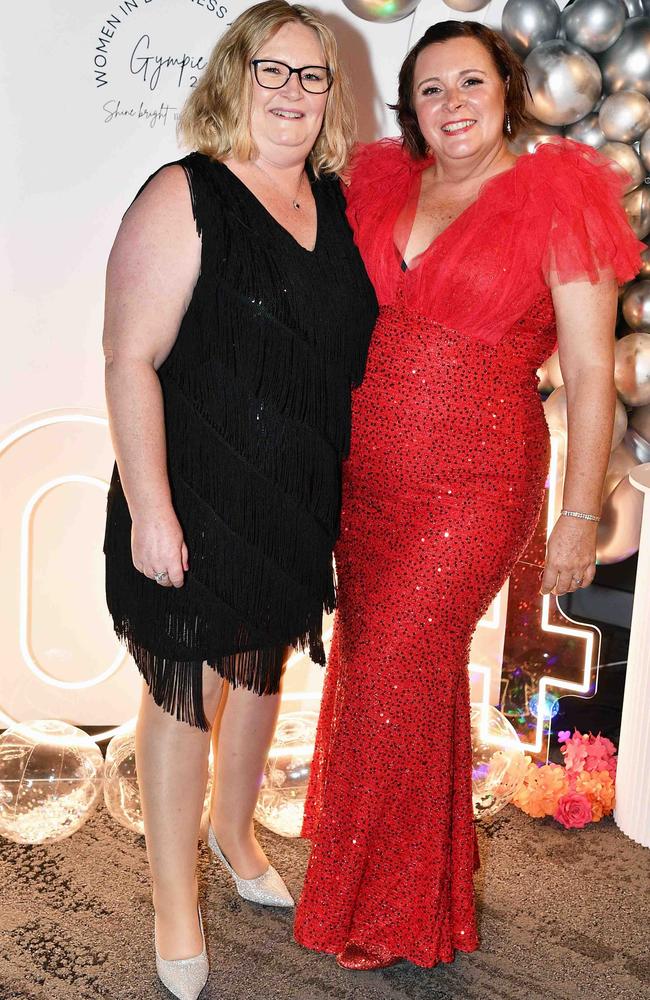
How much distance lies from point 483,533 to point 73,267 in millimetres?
1383

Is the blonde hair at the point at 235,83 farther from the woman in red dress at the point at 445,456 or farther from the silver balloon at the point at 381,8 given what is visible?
the silver balloon at the point at 381,8

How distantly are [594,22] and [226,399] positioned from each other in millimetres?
1355

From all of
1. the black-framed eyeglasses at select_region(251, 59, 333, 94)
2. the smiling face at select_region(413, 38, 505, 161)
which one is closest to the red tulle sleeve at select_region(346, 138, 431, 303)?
the smiling face at select_region(413, 38, 505, 161)

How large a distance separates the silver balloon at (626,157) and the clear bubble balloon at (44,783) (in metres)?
1.83

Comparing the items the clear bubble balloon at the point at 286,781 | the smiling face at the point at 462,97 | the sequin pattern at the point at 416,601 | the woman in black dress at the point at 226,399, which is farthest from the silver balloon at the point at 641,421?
the clear bubble balloon at the point at 286,781

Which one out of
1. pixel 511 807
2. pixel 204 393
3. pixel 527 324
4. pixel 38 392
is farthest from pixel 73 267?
pixel 511 807

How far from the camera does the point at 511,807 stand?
109 inches

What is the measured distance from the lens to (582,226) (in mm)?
1862

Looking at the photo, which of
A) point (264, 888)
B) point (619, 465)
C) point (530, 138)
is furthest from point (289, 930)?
point (530, 138)

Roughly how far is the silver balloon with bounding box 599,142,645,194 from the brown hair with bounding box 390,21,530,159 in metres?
0.42

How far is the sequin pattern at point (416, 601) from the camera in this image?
1.93 meters

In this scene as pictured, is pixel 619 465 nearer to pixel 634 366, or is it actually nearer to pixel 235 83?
pixel 634 366

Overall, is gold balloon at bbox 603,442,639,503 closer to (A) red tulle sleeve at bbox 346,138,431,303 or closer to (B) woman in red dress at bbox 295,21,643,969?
(B) woman in red dress at bbox 295,21,643,969

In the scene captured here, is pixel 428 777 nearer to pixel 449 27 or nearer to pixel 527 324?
pixel 527 324
